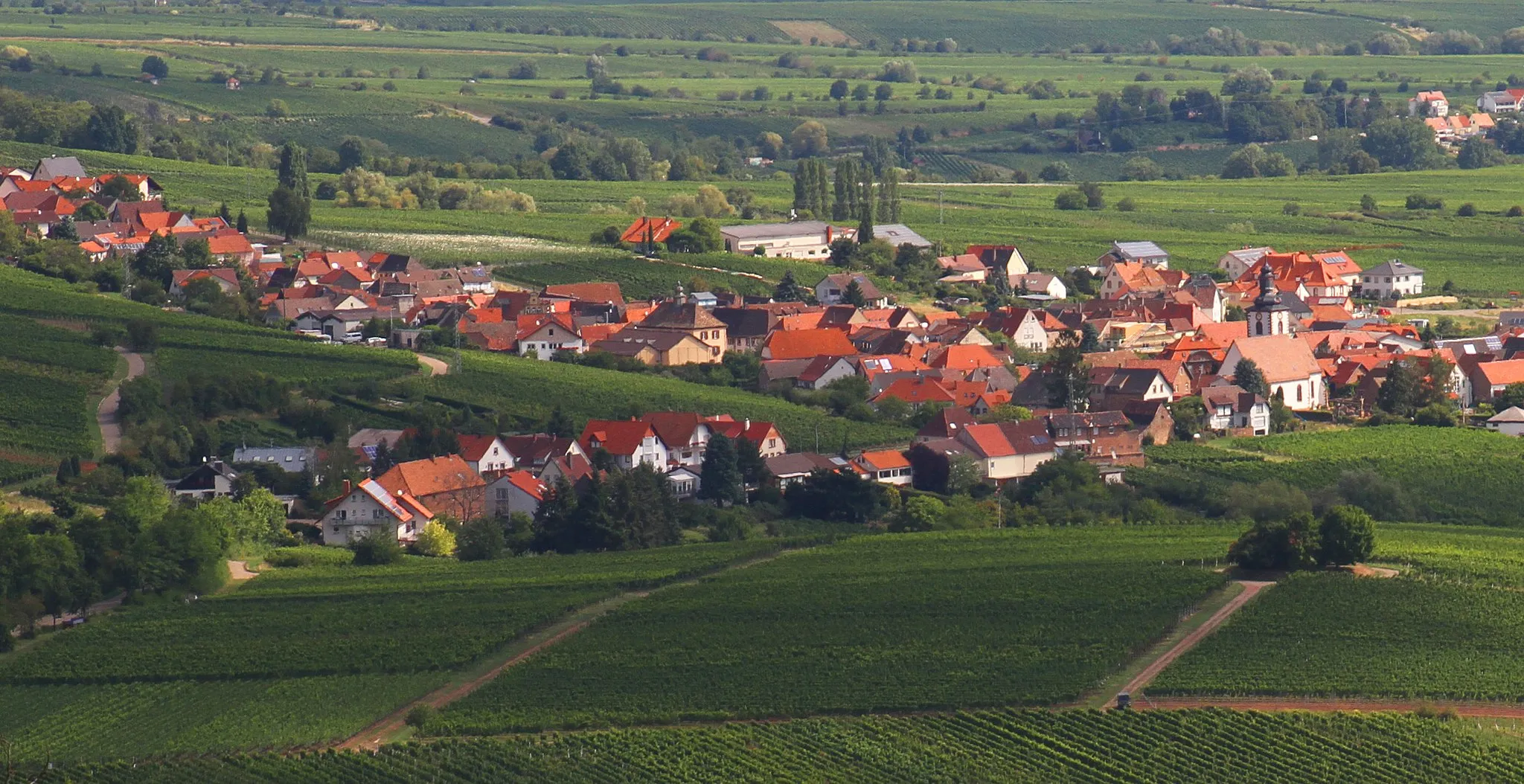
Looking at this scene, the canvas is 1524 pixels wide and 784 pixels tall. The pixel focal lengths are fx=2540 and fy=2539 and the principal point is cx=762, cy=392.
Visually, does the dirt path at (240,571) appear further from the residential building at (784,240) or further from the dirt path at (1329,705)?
the residential building at (784,240)

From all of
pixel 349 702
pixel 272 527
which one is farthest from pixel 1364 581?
pixel 272 527

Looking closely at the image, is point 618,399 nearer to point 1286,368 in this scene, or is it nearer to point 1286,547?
point 1286,368

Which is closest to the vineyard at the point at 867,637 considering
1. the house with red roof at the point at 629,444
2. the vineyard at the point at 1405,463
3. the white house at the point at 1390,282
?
the vineyard at the point at 1405,463

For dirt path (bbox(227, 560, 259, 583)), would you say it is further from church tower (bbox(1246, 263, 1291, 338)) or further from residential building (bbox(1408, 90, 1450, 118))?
residential building (bbox(1408, 90, 1450, 118))

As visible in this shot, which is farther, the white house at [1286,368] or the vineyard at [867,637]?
the white house at [1286,368]

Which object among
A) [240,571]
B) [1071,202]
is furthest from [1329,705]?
[1071,202]

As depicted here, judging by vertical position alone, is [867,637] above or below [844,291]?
above
